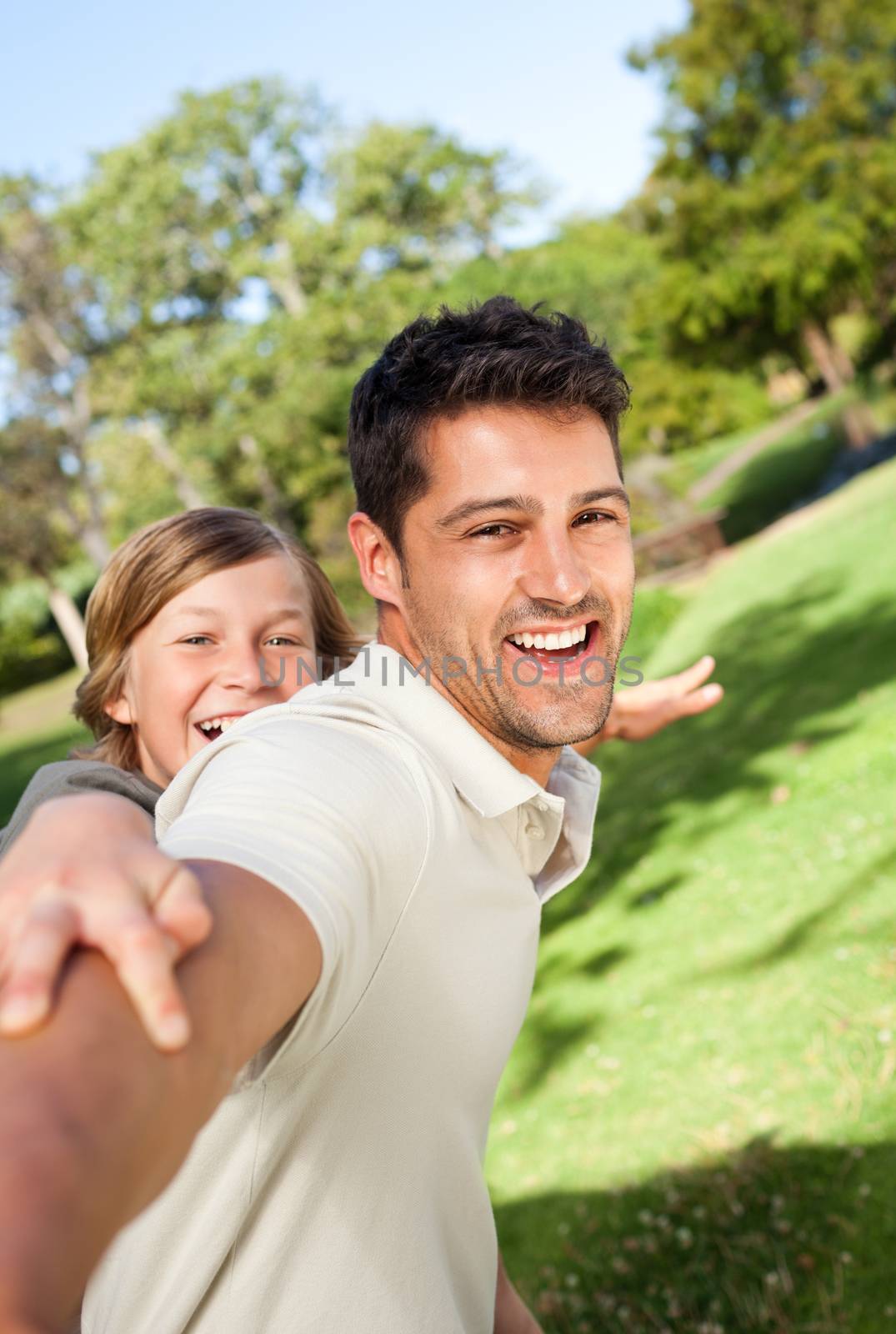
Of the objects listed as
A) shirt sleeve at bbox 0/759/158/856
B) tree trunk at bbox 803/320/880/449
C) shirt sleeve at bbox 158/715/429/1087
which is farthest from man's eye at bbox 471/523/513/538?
tree trunk at bbox 803/320/880/449

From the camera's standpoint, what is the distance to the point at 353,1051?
1386 mm

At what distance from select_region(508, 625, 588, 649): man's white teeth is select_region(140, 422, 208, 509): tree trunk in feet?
112

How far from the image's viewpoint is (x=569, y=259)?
37375 millimetres

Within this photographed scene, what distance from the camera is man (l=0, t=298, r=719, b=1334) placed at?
0.85 meters

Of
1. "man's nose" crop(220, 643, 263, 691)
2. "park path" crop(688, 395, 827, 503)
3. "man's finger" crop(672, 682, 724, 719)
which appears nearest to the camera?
"man's nose" crop(220, 643, 263, 691)

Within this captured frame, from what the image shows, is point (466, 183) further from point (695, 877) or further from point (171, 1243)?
point (171, 1243)

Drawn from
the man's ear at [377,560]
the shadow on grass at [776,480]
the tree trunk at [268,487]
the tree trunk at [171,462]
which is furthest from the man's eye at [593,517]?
the tree trunk at [171,462]

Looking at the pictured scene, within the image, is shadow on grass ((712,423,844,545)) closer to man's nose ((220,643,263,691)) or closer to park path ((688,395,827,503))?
park path ((688,395,827,503))

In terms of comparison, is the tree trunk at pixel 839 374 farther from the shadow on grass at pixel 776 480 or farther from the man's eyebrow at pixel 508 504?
the man's eyebrow at pixel 508 504

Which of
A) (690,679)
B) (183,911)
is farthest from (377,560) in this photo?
(690,679)

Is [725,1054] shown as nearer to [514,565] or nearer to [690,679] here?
[690,679]

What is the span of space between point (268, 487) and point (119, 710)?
104ft

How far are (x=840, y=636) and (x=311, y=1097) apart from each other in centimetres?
1154

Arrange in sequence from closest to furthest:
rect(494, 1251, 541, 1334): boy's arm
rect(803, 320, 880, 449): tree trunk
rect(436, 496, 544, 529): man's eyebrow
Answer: rect(436, 496, 544, 529): man's eyebrow → rect(494, 1251, 541, 1334): boy's arm → rect(803, 320, 880, 449): tree trunk
